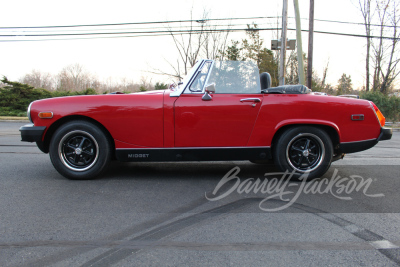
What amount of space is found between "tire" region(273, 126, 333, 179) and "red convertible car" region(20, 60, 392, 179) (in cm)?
1

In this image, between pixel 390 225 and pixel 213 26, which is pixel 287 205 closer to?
pixel 390 225

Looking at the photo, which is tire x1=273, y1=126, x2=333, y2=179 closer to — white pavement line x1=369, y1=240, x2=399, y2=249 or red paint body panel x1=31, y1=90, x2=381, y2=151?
red paint body panel x1=31, y1=90, x2=381, y2=151

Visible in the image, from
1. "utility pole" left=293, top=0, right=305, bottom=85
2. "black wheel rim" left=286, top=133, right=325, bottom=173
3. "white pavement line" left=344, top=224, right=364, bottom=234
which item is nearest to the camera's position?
"white pavement line" left=344, top=224, right=364, bottom=234

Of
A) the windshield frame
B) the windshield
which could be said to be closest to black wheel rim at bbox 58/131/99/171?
the windshield frame

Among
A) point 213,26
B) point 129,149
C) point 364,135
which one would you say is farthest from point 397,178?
point 213,26

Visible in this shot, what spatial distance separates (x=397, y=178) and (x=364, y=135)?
3.22ft

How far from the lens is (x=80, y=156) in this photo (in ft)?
13.8

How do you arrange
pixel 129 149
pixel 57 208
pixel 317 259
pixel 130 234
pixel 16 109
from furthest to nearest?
pixel 16 109 < pixel 129 149 < pixel 57 208 < pixel 130 234 < pixel 317 259

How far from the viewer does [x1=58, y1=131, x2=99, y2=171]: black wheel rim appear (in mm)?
4148

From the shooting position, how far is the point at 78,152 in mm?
4156

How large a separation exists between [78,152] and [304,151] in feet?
10.2

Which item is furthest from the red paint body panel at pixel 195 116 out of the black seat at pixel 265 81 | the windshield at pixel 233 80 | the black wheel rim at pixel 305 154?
the black seat at pixel 265 81

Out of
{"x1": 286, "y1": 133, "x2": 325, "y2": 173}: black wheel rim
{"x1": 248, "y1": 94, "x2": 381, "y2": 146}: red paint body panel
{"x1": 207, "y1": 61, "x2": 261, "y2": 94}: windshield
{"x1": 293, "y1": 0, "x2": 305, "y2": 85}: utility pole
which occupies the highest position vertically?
{"x1": 293, "y1": 0, "x2": 305, "y2": 85}: utility pole

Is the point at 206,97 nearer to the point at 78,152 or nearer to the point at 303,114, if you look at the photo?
the point at 303,114
